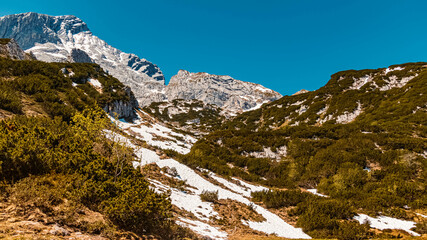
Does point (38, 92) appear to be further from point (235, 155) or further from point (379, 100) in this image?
point (379, 100)

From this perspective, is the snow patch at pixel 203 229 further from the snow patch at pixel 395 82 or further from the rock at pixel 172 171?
the snow patch at pixel 395 82

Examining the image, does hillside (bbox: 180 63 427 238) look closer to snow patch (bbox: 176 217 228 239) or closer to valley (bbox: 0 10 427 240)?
valley (bbox: 0 10 427 240)

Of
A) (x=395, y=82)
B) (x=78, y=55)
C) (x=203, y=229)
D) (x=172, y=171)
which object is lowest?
(x=203, y=229)

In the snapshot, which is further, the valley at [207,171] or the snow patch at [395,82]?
the snow patch at [395,82]

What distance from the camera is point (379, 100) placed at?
38.9 meters

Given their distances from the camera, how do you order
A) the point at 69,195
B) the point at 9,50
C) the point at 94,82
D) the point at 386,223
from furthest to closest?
1. the point at 94,82
2. the point at 9,50
3. the point at 386,223
4. the point at 69,195

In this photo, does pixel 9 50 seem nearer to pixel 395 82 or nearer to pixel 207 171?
pixel 207 171

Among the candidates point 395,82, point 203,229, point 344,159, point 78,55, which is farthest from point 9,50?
point 78,55

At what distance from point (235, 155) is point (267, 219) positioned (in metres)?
14.7

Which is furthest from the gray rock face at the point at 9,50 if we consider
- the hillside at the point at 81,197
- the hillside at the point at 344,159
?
the hillside at the point at 344,159

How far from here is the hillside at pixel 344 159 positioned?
531 inches

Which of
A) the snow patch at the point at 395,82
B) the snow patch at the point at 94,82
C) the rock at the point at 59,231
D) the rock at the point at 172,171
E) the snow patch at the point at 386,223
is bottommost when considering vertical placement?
the rock at the point at 59,231

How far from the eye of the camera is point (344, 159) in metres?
20.6

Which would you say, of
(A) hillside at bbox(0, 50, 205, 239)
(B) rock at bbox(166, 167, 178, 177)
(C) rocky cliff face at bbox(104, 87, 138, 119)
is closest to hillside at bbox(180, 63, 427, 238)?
(B) rock at bbox(166, 167, 178, 177)
